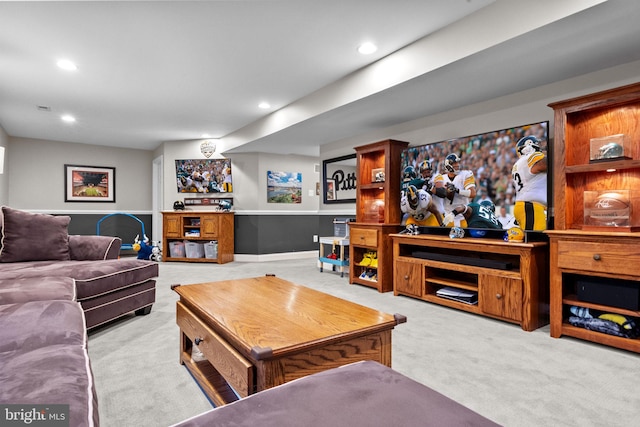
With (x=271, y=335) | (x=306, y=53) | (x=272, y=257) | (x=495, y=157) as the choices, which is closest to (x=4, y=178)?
(x=272, y=257)

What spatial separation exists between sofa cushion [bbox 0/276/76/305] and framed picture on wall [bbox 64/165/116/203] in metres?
5.59

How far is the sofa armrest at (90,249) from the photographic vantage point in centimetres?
312

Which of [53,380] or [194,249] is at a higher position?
[53,380]

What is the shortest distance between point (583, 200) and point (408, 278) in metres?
1.63

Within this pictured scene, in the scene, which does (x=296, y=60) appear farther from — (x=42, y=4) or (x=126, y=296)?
(x=126, y=296)

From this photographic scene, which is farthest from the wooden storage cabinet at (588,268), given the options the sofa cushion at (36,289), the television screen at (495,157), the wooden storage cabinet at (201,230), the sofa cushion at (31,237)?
the wooden storage cabinet at (201,230)

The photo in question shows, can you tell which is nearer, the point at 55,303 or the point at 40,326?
the point at 40,326

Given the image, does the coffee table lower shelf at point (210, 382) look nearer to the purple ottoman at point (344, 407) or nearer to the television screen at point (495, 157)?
the purple ottoman at point (344, 407)

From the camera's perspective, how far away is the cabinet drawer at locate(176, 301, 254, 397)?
1209mm

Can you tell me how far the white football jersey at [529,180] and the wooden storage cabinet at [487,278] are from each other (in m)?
0.37

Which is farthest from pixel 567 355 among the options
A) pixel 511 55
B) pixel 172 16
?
pixel 172 16

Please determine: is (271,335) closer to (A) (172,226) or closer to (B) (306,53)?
(B) (306,53)

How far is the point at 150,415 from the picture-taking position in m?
1.50

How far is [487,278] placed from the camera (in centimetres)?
292
